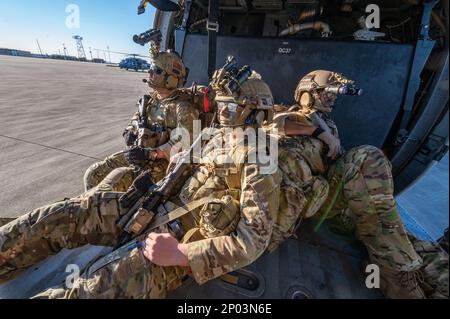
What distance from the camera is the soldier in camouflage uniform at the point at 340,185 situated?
5.49 feet

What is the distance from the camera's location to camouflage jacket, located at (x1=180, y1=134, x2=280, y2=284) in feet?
4.28

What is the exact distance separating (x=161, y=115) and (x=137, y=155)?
2.31 ft

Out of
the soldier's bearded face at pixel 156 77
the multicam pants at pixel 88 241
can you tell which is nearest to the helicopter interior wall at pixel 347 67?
the soldier's bearded face at pixel 156 77

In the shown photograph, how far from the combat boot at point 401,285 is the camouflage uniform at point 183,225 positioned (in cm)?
102

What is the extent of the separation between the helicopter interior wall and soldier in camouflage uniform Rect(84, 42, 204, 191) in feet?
2.90

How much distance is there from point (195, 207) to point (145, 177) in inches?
18.5

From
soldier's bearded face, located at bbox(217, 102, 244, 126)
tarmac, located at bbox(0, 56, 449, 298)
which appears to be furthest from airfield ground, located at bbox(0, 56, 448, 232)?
soldier's bearded face, located at bbox(217, 102, 244, 126)

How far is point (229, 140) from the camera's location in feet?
5.42

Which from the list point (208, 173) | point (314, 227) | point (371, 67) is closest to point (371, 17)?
point (371, 67)

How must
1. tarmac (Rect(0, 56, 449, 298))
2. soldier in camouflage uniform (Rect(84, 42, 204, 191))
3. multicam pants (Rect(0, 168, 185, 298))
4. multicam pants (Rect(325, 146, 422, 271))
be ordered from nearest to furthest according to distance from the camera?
multicam pants (Rect(0, 168, 185, 298)) → multicam pants (Rect(325, 146, 422, 271)) → tarmac (Rect(0, 56, 449, 298)) → soldier in camouflage uniform (Rect(84, 42, 204, 191))

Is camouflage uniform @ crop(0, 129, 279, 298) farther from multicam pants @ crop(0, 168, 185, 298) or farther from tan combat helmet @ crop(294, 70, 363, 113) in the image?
tan combat helmet @ crop(294, 70, 363, 113)

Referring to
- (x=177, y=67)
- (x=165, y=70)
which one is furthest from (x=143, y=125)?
(x=177, y=67)

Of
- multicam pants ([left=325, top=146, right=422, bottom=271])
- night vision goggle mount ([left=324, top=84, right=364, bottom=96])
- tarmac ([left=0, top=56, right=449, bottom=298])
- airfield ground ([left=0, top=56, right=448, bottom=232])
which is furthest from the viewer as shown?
airfield ground ([left=0, top=56, right=448, bottom=232])

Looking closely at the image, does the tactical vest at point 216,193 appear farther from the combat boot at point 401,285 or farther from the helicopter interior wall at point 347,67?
the helicopter interior wall at point 347,67
